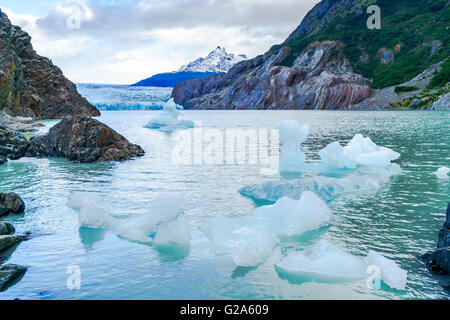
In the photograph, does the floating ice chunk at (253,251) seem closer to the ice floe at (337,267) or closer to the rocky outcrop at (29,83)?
the ice floe at (337,267)

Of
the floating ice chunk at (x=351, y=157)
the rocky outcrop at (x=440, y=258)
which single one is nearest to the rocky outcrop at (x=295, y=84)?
the floating ice chunk at (x=351, y=157)

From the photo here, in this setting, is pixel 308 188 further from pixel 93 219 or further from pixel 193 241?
pixel 93 219

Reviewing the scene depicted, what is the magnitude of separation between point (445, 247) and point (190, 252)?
396 cm

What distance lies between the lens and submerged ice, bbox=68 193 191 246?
24.1 feet

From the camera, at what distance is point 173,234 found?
7344 mm

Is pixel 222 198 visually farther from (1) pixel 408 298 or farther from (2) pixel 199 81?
(2) pixel 199 81

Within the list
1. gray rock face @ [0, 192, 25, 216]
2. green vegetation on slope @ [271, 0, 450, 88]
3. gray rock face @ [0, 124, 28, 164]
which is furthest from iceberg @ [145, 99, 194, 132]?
green vegetation on slope @ [271, 0, 450, 88]

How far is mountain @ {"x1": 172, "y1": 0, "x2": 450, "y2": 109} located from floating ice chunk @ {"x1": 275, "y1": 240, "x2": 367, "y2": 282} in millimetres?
92119

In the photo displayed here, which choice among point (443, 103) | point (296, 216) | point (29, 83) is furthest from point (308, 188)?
point (443, 103)

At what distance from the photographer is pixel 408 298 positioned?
17.0ft

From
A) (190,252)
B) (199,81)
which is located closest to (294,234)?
(190,252)

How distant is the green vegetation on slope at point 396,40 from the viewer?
409ft

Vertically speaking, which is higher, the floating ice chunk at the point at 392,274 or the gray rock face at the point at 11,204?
the gray rock face at the point at 11,204
